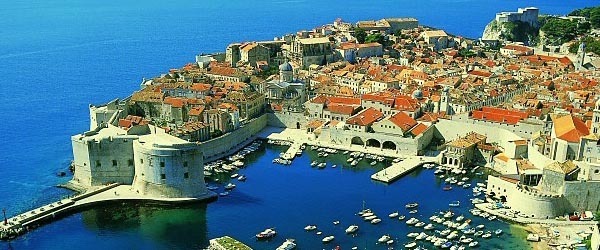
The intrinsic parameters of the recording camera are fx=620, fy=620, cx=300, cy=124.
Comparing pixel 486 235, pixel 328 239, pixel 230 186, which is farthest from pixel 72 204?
pixel 486 235

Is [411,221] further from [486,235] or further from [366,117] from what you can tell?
[366,117]

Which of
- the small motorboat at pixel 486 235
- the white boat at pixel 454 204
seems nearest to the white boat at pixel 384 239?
the small motorboat at pixel 486 235

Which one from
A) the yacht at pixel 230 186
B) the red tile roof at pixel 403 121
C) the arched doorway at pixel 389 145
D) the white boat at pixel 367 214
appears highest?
the red tile roof at pixel 403 121

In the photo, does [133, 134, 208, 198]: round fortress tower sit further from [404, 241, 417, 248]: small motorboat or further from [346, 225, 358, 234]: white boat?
[404, 241, 417, 248]: small motorboat

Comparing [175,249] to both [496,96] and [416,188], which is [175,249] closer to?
[416,188]

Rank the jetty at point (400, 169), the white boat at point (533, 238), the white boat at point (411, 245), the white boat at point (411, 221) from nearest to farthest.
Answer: the white boat at point (411, 245) < the white boat at point (533, 238) < the white boat at point (411, 221) < the jetty at point (400, 169)

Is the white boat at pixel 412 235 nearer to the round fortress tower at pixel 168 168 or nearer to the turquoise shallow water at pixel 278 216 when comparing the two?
the turquoise shallow water at pixel 278 216
